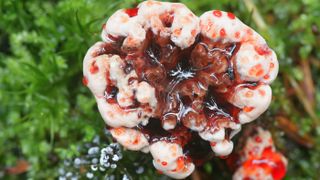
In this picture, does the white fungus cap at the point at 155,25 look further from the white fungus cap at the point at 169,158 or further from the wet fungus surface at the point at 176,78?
the white fungus cap at the point at 169,158

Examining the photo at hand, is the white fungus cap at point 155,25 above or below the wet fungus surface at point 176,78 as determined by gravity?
above

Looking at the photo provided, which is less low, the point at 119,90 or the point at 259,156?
the point at 119,90

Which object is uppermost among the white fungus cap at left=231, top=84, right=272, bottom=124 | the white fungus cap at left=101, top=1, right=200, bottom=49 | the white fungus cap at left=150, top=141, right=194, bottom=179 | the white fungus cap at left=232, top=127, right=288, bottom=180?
the white fungus cap at left=101, top=1, right=200, bottom=49

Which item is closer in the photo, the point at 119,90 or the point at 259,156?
the point at 119,90

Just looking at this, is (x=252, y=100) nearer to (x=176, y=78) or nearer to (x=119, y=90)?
(x=176, y=78)

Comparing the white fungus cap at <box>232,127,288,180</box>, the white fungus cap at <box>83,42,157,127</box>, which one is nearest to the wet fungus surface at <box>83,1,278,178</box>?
the white fungus cap at <box>83,42,157,127</box>

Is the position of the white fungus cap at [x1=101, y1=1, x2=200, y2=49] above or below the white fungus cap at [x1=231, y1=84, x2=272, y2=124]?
above

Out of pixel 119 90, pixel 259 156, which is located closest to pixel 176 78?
pixel 119 90

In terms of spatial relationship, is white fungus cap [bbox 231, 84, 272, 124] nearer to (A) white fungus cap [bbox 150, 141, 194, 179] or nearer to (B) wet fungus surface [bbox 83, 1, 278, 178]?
(B) wet fungus surface [bbox 83, 1, 278, 178]

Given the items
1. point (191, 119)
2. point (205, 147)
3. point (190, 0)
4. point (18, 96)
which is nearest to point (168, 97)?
point (191, 119)

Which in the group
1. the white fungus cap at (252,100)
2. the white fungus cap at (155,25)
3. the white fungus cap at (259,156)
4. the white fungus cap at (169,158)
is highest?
the white fungus cap at (155,25)

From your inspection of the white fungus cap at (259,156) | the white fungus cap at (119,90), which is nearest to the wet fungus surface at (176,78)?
the white fungus cap at (119,90)
